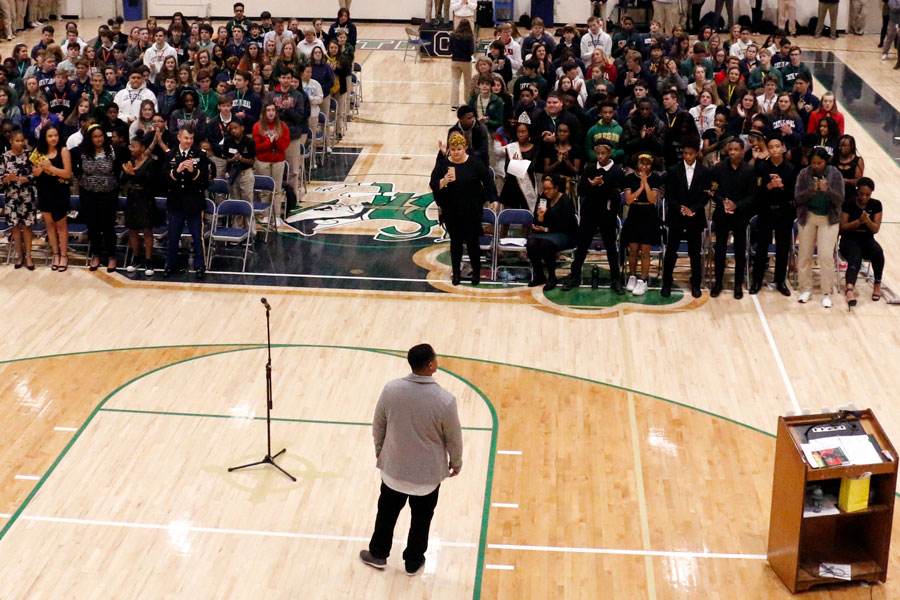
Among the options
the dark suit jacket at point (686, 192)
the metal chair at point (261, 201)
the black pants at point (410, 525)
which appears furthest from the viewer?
the metal chair at point (261, 201)

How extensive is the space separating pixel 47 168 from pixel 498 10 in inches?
676

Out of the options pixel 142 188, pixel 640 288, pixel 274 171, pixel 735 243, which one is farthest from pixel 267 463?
pixel 274 171

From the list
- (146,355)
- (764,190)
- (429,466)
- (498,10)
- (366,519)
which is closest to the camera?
(429,466)

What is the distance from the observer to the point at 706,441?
30.8ft

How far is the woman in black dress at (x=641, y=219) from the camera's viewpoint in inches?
480

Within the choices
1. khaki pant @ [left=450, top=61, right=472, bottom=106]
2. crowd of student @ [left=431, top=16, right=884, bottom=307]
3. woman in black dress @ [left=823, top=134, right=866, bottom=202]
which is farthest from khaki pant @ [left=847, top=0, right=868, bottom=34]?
woman in black dress @ [left=823, top=134, right=866, bottom=202]

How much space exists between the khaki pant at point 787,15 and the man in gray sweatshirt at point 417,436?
2286cm

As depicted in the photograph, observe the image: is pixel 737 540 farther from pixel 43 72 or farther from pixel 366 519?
pixel 43 72

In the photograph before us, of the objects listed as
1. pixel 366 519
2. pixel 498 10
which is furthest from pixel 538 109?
pixel 498 10

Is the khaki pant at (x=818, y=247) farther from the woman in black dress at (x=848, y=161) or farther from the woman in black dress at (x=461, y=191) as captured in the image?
the woman in black dress at (x=461, y=191)

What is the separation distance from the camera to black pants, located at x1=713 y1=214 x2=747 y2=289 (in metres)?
12.2

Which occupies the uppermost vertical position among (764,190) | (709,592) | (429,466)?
(764,190)

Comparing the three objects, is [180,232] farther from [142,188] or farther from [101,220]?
[101,220]

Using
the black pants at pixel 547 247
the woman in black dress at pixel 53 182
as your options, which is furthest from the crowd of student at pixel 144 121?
the black pants at pixel 547 247
